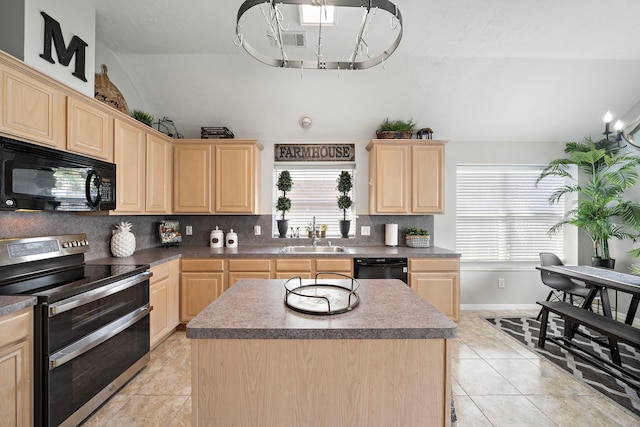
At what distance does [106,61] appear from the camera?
3.01m

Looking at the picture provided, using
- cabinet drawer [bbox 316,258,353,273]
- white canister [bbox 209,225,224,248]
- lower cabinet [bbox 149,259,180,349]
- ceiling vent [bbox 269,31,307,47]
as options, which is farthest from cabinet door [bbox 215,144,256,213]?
ceiling vent [bbox 269,31,307,47]

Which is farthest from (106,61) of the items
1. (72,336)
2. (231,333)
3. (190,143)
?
(231,333)

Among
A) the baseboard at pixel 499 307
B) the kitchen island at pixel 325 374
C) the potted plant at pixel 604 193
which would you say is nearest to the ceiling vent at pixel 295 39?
the kitchen island at pixel 325 374

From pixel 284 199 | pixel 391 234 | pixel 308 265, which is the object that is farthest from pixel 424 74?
pixel 308 265

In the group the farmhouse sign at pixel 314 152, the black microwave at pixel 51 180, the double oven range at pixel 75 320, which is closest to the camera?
the double oven range at pixel 75 320

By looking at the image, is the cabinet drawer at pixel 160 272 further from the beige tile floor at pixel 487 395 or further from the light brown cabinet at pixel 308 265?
the light brown cabinet at pixel 308 265

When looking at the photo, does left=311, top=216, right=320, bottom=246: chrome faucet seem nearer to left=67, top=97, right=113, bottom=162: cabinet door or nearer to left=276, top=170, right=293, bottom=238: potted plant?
left=276, top=170, right=293, bottom=238: potted plant

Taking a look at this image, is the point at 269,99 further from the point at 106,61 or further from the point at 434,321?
the point at 434,321

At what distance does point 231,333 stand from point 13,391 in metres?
1.31

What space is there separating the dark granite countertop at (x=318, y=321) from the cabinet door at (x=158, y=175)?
2.22 m

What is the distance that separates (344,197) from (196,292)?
2170mm

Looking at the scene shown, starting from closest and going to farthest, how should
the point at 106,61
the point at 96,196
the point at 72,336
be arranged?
1. the point at 72,336
2. the point at 96,196
3. the point at 106,61

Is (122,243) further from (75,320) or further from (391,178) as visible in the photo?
(391,178)

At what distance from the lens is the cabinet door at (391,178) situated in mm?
3623
